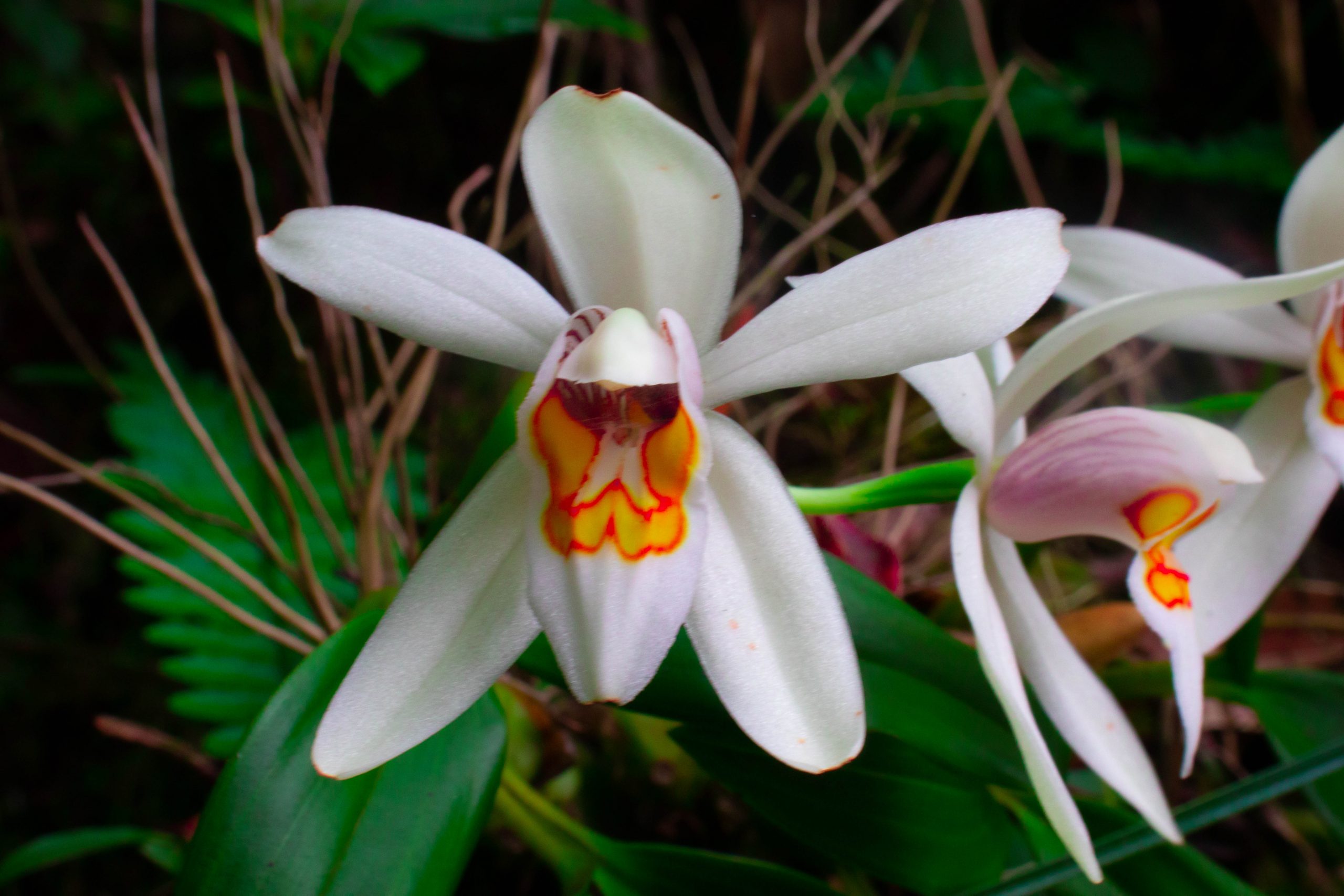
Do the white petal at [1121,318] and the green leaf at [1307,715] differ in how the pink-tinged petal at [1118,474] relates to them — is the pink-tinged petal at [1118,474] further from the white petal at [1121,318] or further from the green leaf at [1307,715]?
the green leaf at [1307,715]

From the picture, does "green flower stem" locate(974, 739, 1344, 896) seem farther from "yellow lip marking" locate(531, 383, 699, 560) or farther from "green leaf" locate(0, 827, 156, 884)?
"green leaf" locate(0, 827, 156, 884)

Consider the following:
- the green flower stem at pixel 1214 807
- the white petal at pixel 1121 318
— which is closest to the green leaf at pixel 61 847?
the green flower stem at pixel 1214 807

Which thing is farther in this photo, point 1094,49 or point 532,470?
point 1094,49

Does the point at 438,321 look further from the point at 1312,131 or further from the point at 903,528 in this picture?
the point at 1312,131

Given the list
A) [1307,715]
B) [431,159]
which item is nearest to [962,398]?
[1307,715]

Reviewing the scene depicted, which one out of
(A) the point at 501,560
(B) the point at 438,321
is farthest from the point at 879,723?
(B) the point at 438,321

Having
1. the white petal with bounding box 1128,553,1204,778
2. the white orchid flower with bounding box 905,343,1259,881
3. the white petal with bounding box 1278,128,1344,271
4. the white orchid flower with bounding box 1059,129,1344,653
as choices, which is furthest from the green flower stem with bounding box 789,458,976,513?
the white petal with bounding box 1278,128,1344,271

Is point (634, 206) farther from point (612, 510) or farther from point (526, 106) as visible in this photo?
point (526, 106)

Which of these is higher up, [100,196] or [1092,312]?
[1092,312]
